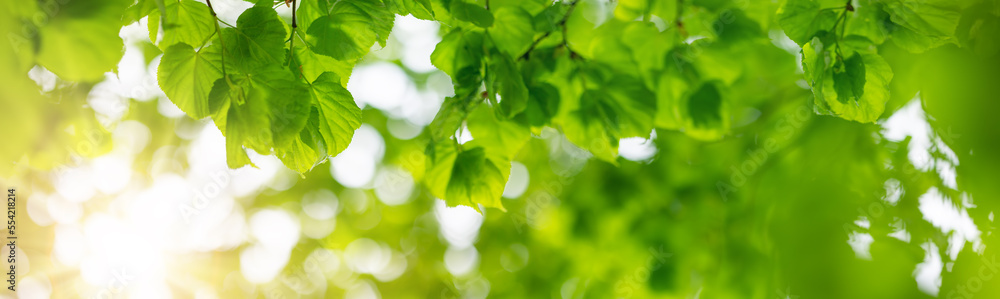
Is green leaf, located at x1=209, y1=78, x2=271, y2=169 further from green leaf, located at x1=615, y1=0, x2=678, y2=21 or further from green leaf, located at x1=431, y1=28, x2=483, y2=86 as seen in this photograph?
green leaf, located at x1=615, y1=0, x2=678, y2=21

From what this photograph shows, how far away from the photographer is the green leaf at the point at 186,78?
71cm

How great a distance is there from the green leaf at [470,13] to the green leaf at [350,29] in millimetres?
111

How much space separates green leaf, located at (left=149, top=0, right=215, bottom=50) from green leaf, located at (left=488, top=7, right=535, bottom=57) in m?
0.49

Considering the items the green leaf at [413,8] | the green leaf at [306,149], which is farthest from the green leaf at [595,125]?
the green leaf at [306,149]

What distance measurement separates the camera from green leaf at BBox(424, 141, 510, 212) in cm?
98

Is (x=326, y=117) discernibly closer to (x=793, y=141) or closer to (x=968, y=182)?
(x=968, y=182)

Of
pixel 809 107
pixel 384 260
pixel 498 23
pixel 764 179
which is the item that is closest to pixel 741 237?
pixel 764 179

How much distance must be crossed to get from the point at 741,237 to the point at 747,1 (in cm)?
128

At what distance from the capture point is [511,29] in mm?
1019

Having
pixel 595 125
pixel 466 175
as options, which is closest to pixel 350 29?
pixel 466 175

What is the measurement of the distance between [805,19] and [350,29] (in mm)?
761

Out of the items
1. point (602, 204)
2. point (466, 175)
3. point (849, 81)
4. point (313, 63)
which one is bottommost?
point (602, 204)

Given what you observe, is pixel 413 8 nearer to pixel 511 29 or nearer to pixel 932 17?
pixel 511 29

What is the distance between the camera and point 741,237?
2.46 meters
